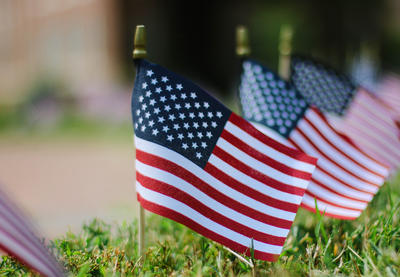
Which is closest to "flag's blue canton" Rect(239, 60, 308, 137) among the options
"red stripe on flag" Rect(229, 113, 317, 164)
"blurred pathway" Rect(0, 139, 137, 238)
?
"red stripe on flag" Rect(229, 113, 317, 164)

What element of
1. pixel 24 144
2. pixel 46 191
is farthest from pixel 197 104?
pixel 24 144

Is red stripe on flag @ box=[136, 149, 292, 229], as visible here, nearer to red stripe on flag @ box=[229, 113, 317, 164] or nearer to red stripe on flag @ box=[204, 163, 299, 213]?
red stripe on flag @ box=[204, 163, 299, 213]

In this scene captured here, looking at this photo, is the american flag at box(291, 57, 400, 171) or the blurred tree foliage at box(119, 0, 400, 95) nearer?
the american flag at box(291, 57, 400, 171)

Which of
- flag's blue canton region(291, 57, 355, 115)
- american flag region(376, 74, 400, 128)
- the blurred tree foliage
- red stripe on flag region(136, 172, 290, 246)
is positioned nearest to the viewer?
red stripe on flag region(136, 172, 290, 246)

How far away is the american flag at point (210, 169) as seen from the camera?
8.13 ft

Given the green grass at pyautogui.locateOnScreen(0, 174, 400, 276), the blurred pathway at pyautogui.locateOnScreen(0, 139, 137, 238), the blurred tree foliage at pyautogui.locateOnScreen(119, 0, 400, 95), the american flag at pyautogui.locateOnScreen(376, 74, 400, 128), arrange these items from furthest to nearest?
1. the blurred tree foliage at pyautogui.locateOnScreen(119, 0, 400, 95)
2. the blurred pathway at pyautogui.locateOnScreen(0, 139, 137, 238)
3. the american flag at pyautogui.locateOnScreen(376, 74, 400, 128)
4. the green grass at pyautogui.locateOnScreen(0, 174, 400, 276)

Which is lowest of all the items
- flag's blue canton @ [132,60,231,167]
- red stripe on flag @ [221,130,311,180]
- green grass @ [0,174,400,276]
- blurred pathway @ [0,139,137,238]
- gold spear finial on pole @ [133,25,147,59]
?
blurred pathway @ [0,139,137,238]

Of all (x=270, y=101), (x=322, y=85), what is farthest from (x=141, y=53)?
(x=322, y=85)

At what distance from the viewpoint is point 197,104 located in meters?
2.62

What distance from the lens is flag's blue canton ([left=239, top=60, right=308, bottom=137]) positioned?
329cm

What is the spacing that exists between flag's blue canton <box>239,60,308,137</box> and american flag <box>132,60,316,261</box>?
2.11 ft

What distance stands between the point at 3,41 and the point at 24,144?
15.6 m

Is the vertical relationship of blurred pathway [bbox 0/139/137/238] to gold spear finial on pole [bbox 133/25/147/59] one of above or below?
below

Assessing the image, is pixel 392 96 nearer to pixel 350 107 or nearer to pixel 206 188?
pixel 350 107
